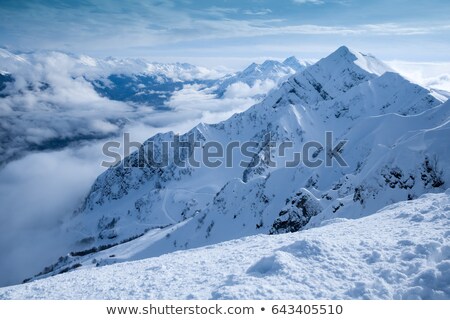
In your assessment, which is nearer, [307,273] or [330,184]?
[307,273]

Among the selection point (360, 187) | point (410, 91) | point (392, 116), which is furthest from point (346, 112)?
point (360, 187)

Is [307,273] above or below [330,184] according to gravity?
above

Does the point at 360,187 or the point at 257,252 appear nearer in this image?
the point at 257,252

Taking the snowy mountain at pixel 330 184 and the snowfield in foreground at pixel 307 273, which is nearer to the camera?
the snowfield in foreground at pixel 307 273

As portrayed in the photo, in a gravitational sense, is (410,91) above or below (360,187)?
above

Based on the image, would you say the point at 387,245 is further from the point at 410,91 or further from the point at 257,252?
the point at 410,91

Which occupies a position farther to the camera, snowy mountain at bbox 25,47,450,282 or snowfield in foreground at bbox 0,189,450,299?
snowy mountain at bbox 25,47,450,282
